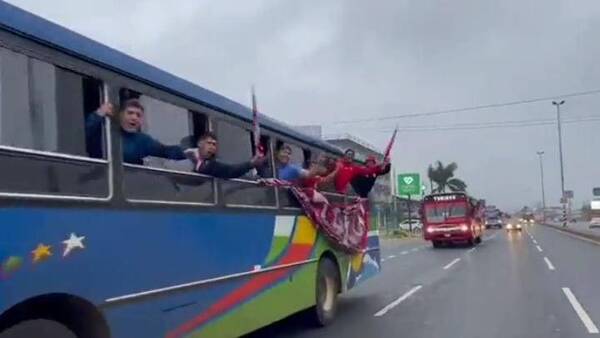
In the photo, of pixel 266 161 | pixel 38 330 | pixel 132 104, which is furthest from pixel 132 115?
pixel 266 161

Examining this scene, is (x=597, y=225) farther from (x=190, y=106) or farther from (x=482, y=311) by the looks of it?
(x=190, y=106)

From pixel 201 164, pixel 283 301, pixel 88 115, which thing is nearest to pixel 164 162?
pixel 201 164

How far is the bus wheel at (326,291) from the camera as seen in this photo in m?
9.90

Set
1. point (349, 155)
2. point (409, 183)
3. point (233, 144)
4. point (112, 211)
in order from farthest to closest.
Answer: point (409, 183) → point (349, 155) → point (233, 144) → point (112, 211)

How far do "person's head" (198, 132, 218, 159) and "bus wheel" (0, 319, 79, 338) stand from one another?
7.98 ft

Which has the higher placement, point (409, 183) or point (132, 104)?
point (132, 104)

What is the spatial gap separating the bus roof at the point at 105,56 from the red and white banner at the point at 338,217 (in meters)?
1.29

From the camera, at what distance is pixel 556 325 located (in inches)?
389

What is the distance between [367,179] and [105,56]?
24.1ft

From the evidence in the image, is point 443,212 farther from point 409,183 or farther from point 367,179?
point 409,183

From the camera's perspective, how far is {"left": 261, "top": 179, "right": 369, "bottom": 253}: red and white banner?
9219mm

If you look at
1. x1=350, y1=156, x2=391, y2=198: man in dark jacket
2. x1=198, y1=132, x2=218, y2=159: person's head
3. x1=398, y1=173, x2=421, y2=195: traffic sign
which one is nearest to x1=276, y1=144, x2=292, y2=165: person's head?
x1=350, y1=156, x2=391, y2=198: man in dark jacket

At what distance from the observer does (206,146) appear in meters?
6.60

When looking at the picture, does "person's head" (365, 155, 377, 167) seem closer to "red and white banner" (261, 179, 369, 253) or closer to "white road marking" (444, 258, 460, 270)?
"red and white banner" (261, 179, 369, 253)
